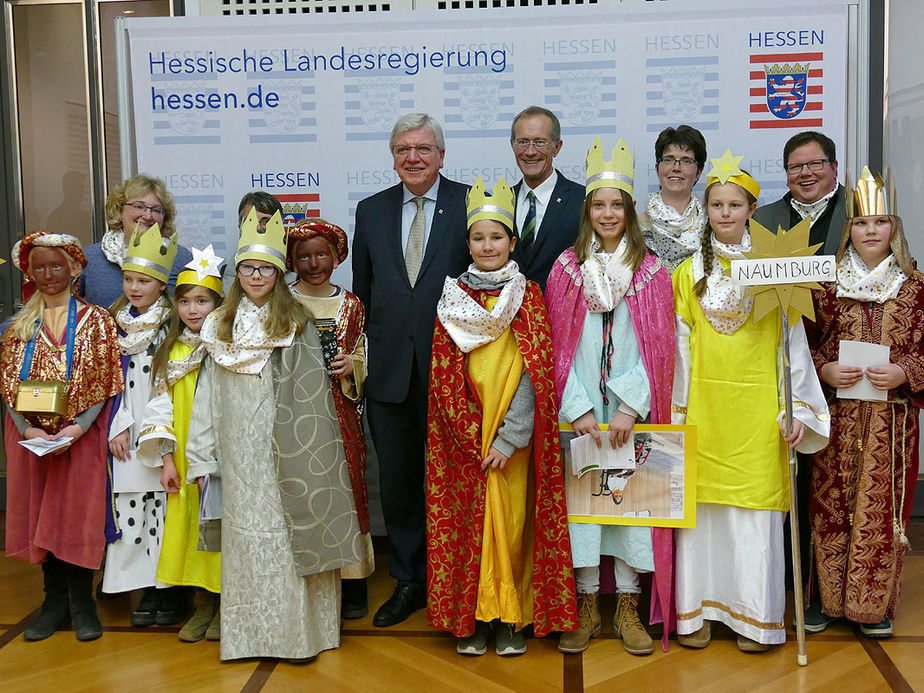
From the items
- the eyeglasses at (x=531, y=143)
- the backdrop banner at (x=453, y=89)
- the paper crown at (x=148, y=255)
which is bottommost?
the paper crown at (x=148, y=255)

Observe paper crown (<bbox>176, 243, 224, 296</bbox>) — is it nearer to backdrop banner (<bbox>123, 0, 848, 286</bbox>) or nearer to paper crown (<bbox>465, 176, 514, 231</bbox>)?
paper crown (<bbox>465, 176, 514, 231</bbox>)

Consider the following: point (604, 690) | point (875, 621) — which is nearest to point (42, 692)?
point (604, 690)

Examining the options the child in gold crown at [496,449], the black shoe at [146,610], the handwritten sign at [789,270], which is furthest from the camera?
A: the black shoe at [146,610]

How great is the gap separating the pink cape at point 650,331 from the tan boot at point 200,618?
5.06 feet

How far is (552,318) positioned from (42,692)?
2.08m

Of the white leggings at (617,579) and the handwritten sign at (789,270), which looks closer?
the handwritten sign at (789,270)

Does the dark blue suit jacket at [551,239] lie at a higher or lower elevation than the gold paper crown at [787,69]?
lower

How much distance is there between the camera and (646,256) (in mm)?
2926

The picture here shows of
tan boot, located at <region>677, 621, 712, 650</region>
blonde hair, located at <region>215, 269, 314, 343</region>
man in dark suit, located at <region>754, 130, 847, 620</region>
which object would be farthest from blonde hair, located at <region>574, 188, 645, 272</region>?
tan boot, located at <region>677, 621, 712, 650</region>

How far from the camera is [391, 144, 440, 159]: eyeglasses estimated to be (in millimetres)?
3246

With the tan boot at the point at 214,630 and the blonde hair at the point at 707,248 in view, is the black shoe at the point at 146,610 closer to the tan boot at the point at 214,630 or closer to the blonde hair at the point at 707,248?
the tan boot at the point at 214,630

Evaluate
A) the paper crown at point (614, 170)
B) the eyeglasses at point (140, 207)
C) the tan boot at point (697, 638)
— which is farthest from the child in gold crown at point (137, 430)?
the tan boot at point (697, 638)

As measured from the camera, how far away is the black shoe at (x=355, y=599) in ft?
10.9

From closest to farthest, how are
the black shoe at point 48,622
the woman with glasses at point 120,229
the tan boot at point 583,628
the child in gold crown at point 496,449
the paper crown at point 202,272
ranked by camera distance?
the child in gold crown at point 496,449, the tan boot at point 583,628, the paper crown at point 202,272, the black shoe at point 48,622, the woman with glasses at point 120,229
